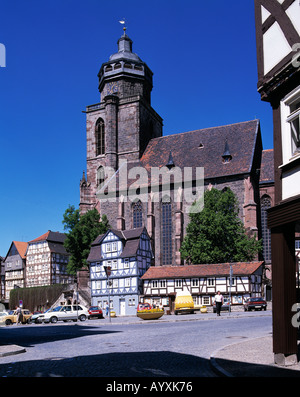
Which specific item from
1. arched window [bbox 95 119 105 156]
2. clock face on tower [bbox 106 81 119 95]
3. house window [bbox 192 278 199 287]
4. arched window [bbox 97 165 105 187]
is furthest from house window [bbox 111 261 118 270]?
clock face on tower [bbox 106 81 119 95]

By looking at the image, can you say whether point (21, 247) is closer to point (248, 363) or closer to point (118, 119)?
point (118, 119)

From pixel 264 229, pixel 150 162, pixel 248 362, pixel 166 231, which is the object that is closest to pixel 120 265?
pixel 166 231

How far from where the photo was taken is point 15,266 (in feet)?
307

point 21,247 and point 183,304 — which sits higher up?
point 21,247

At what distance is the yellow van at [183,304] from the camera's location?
37.0 m

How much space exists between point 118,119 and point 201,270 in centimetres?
2718

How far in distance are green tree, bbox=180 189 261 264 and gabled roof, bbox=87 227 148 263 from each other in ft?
18.7

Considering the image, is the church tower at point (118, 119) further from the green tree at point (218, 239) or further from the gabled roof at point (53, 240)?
the gabled roof at point (53, 240)

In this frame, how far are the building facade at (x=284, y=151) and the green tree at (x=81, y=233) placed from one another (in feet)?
161

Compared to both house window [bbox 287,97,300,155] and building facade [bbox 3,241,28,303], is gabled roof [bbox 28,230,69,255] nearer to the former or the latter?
building facade [bbox 3,241,28,303]

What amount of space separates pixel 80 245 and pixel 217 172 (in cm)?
1840

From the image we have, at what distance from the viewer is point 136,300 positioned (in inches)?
1965

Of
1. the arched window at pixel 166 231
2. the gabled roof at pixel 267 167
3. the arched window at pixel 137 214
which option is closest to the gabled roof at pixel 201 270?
the arched window at pixel 166 231
